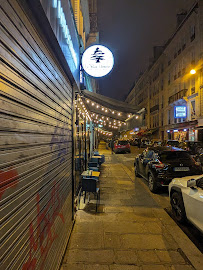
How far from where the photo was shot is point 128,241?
3.82m

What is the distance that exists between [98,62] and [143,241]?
17.9ft

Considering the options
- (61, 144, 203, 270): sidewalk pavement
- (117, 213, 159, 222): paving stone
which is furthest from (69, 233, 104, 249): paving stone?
(117, 213, 159, 222): paving stone

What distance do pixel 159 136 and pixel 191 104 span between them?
1367 cm

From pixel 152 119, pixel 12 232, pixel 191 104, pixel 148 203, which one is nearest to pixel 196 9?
pixel 191 104

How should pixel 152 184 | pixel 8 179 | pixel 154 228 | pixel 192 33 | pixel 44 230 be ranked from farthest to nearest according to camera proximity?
pixel 192 33, pixel 152 184, pixel 154 228, pixel 44 230, pixel 8 179

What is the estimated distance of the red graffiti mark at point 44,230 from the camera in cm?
200

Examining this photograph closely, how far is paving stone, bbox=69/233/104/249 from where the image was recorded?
364cm

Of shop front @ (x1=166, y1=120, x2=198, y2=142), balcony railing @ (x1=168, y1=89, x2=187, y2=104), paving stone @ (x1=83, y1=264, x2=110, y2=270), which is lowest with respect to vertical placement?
paving stone @ (x1=83, y1=264, x2=110, y2=270)

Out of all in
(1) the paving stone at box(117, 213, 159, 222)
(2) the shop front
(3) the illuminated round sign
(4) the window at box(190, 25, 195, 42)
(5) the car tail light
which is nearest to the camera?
(1) the paving stone at box(117, 213, 159, 222)

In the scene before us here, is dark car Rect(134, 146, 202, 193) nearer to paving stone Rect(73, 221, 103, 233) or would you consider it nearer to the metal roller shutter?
paving stone Rect(73, 221, 103, 233)

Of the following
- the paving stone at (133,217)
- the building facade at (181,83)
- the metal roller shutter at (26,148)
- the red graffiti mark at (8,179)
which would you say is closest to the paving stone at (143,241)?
the paving stone at (133,217)

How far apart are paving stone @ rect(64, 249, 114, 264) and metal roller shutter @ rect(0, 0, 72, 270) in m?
0.40

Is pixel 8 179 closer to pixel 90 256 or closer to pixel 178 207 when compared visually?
pixel 90 256

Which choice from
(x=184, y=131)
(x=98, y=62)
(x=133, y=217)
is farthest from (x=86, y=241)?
(x=184, y=131)
